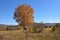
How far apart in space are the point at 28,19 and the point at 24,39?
1754 inches

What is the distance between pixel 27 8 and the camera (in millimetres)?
54281

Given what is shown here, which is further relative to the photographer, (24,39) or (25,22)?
(25,22)

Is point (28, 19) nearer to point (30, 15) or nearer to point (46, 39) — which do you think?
point (30, 15)

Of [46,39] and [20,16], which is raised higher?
[20,16]

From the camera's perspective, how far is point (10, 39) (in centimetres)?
917

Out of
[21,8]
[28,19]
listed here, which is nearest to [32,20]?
[28,19]

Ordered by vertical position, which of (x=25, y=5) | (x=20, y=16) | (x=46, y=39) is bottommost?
(x=46, y=39)

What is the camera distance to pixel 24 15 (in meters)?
52.9

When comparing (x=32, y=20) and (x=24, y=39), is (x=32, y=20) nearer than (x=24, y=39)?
No

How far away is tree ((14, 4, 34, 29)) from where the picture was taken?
53.0m

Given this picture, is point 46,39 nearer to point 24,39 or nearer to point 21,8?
point 24,39

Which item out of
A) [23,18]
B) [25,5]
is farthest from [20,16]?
[25,5]

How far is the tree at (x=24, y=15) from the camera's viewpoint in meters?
53.0

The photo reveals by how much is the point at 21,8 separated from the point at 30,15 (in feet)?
12.7
